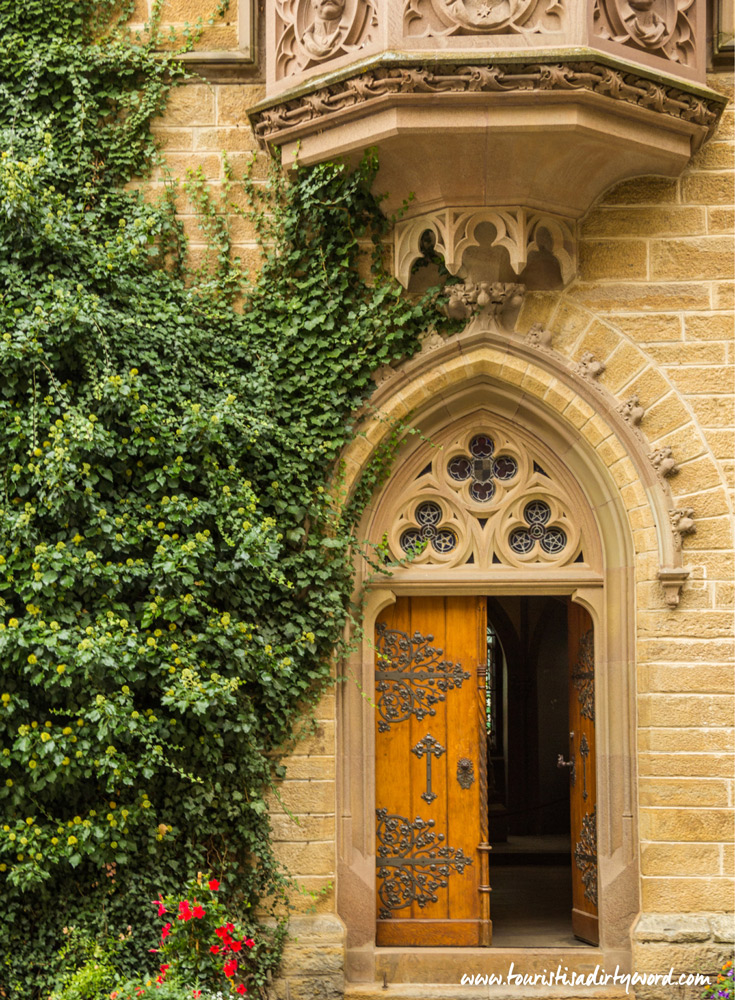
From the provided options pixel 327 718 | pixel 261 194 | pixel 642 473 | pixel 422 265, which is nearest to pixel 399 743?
pixel 327 718

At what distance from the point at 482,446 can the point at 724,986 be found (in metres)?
3.37

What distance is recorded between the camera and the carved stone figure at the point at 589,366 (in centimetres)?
710

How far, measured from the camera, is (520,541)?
7422mm

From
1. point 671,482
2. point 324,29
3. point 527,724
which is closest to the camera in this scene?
point 324,29

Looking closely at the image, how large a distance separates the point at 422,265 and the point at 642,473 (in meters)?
1.83

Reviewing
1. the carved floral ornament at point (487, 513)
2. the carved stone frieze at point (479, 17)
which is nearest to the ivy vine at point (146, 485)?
the carved floral ornament at point (487, 513)

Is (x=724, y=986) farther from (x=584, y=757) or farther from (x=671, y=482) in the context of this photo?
(x=671, y=482)

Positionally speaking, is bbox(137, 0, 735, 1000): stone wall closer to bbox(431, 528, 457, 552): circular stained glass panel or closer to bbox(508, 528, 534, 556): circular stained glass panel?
bbox(508, 528, 534, 556): circular stained glass panel

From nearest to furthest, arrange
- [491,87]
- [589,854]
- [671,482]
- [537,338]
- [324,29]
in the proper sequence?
[491,87] < [324,29] < [671,482] < [537,338] < [589,854]

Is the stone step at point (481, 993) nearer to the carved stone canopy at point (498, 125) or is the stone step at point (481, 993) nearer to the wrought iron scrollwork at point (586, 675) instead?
the wrought iron scrollwork at point (586, 675)

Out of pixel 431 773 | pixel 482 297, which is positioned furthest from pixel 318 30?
pixel 431 773

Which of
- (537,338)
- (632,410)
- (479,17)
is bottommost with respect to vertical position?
(632,410)

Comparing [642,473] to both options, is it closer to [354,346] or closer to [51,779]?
[354,346]

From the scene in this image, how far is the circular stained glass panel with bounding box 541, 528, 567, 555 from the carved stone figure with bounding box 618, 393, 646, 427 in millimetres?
825
